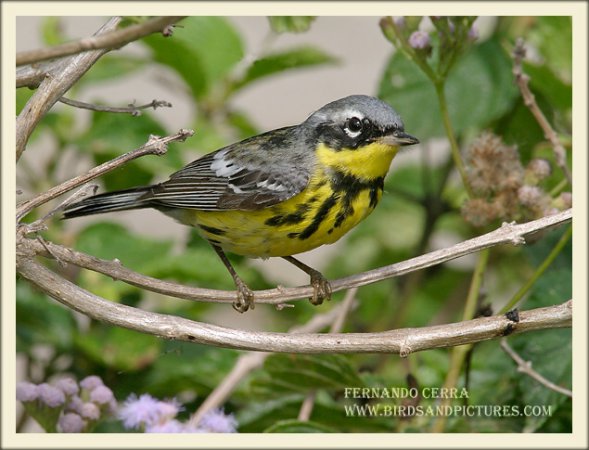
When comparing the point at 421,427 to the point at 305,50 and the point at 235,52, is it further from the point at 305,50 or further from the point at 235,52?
the point at 235,52

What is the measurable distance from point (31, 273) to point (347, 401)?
3.73ft

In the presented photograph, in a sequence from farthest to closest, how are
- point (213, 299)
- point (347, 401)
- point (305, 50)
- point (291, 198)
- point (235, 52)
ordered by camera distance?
1. point (235, 52)
2. point (305, 50)
3. point (347, 401)
4. point (291, 198)
5. point (213, 299)

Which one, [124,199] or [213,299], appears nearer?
[213,299]

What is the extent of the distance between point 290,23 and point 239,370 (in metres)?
0.89

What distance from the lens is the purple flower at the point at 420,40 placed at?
2146 mm

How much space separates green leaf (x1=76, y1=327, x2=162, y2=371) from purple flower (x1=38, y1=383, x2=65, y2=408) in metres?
0.63

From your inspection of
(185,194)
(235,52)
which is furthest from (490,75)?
(185,194)

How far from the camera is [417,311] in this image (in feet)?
10.3

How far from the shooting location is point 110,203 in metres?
2.33

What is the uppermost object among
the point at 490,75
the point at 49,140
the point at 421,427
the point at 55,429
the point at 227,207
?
the point at 490,75

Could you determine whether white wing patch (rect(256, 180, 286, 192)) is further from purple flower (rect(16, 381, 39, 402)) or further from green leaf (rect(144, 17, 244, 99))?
purple flower (rect(16, 381, 39, 402))

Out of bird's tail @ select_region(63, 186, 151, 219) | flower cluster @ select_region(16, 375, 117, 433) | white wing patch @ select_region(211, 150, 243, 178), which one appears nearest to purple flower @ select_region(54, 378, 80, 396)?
flower cluster @ select_region(16, 375, 117, 433)

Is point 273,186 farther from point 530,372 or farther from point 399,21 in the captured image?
point 530,372

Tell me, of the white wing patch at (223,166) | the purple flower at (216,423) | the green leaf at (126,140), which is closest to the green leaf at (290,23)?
the white wing patch at (223,166)
